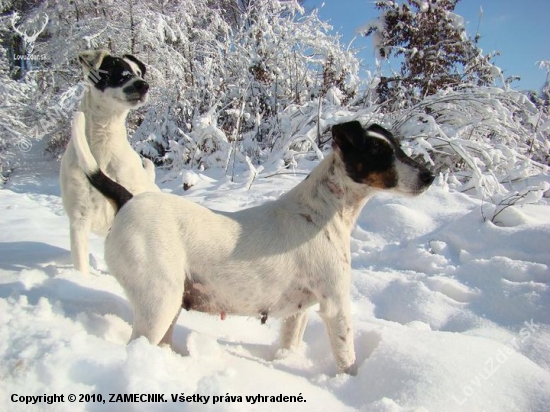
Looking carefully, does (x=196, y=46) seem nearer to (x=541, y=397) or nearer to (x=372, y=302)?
(x=372, y=302)

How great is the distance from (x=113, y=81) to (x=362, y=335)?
2.87 metres

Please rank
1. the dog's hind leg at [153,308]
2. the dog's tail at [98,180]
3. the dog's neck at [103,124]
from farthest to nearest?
the dog's neck at [103,124]
the dog's tail at [98,180]
the dog's hind leg at [153,308]

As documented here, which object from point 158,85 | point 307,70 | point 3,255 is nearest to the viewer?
point 3,255

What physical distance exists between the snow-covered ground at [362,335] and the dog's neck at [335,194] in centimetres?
78

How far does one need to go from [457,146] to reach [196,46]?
960cm

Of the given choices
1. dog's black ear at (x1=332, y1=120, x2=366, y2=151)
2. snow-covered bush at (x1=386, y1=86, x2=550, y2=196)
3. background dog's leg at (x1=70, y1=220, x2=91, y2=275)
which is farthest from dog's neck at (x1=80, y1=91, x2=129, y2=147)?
snow-covered bush at (x1=386, y1=86, x2=550, y2=196)

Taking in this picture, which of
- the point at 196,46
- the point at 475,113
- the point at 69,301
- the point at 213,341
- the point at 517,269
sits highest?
the point at 196,46

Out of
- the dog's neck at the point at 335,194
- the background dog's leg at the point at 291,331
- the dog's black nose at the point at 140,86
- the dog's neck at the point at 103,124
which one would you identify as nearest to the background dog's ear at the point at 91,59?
the dog's neck at the point at 103,124

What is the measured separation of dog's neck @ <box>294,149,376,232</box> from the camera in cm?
246

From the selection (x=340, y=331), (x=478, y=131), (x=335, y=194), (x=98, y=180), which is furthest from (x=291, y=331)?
(x=478, y=131)

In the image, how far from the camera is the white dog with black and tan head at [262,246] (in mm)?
2041

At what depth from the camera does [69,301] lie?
7.82ft

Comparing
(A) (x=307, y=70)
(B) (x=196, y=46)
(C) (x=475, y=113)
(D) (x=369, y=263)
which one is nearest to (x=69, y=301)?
(D) (x=369, y=263)

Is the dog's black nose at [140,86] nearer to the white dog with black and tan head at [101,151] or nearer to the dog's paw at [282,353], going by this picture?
the white dog with black and tan head at [101,151]
